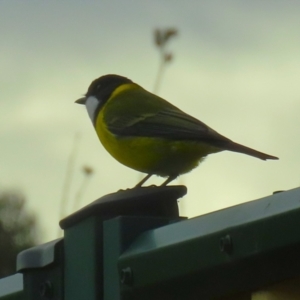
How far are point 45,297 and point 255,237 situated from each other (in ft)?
2.51

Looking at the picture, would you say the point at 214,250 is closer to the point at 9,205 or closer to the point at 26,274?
the point at 26,274

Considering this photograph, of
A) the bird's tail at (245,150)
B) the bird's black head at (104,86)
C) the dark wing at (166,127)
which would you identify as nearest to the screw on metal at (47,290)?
the bird's tail at (245,150)

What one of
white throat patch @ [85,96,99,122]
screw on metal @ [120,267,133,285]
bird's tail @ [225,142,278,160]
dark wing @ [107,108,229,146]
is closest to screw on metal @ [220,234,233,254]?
screw on metal @ [120,267,133,285]

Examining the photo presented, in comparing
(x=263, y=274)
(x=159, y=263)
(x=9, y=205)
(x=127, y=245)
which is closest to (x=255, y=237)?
(x=263, y=274)

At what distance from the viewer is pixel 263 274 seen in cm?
152

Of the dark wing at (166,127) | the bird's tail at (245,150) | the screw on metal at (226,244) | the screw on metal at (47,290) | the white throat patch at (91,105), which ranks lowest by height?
the screw on metal at (47,290)

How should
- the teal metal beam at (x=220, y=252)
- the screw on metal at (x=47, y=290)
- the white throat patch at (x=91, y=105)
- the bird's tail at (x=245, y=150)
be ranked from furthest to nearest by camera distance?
the white throat patch at (x=91, y=105)
the bird's tail at (x=245, y=150)
the screw on metal at (x=47, y=290)
the teal metal beam at (x=220, y=252)

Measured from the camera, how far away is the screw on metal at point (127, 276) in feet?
5.83

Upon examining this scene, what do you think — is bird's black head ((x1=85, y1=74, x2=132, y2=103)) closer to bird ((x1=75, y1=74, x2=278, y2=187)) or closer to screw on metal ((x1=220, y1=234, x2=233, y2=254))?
bird ((x1=75, y1=74, x2=278, y2=187))

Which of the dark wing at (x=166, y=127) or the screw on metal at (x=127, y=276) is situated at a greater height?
the dark wing at (x=166, y=127)

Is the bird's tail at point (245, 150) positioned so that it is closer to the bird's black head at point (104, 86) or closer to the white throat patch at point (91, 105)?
the white throat patch at point (91, 105)

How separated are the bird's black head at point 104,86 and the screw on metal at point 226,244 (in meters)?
3.65

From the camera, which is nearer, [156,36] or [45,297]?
[45,297]

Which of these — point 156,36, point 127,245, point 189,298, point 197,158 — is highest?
point 156,36
